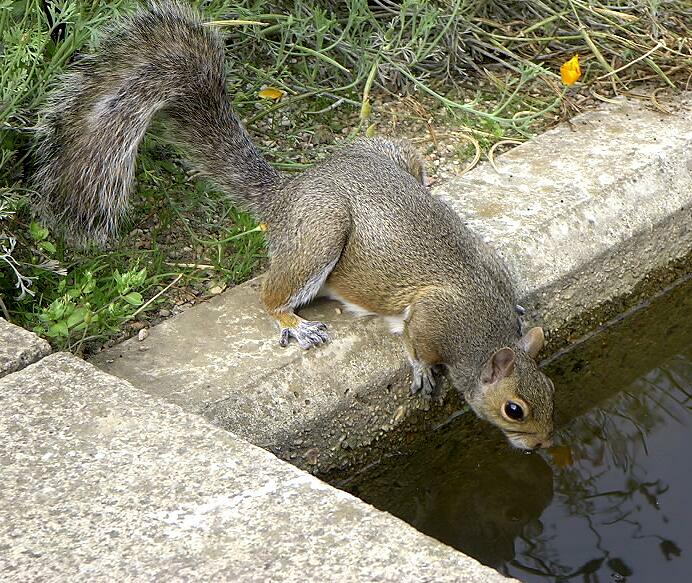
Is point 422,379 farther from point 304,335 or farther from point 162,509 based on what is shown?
point 162,509

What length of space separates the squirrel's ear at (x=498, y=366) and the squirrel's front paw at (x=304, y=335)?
462mm

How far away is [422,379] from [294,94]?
1.55 meters

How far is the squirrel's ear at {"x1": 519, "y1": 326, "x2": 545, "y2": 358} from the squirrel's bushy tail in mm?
948

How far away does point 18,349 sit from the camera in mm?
2920

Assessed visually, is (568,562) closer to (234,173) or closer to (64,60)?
(234,173)

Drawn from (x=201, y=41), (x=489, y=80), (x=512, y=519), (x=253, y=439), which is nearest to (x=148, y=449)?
(x=253, y=439)

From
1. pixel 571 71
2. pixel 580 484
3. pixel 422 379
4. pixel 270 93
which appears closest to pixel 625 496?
pixel 580 484

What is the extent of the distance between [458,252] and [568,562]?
953 millimetres

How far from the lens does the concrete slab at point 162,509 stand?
2.23 metres

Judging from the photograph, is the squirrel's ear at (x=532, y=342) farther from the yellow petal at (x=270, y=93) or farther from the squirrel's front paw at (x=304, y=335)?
the yellow petal at (x=270, y=93)

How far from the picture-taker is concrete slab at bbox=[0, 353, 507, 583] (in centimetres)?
223

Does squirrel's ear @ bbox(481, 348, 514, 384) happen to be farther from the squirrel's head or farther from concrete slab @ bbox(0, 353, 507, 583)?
concrete slab @ bbox(0, 353, 507, 583)

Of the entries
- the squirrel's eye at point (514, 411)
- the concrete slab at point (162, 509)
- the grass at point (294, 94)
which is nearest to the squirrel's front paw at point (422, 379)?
the squirrel's eye at point (514, 411)

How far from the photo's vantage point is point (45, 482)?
250 centimetres
